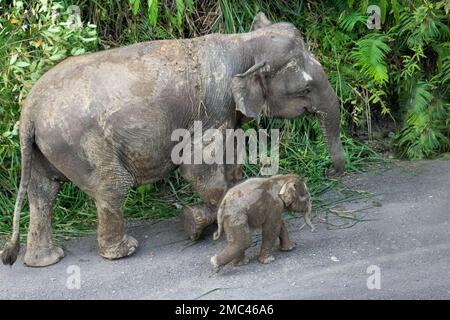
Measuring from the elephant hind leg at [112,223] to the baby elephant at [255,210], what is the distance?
0.72 metres

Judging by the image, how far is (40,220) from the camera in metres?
5.94

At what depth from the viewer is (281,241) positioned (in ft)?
19.1

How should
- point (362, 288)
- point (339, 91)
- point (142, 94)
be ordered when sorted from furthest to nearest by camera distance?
point (339, 91), point (142, 94), point (362, 288)

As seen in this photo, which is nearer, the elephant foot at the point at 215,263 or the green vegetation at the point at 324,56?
the elephant foot at the point at 215,263

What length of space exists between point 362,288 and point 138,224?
2118mm

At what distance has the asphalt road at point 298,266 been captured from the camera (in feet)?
17.5

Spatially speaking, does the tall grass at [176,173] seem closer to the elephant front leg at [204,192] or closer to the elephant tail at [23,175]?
the elephant front leg at [204,192]


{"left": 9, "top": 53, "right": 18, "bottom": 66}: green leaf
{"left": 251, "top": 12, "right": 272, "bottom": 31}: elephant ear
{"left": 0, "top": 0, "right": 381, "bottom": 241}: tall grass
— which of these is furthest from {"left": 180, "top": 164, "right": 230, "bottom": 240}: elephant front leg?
{"left": 9, "top": 53, "right": 18, "bottom": 66}: green leaf

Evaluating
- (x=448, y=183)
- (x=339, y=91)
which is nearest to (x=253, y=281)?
(x=448, y=183)

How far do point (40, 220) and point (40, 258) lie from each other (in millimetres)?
273

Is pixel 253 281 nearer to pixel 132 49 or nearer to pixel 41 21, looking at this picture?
pixel 132 49

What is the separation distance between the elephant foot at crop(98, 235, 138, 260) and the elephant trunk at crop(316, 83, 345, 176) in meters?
1.68

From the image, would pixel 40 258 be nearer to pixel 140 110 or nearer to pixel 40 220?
pixel 40 220

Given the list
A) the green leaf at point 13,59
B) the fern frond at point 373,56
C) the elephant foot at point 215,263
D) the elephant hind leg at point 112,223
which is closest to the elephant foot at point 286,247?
the elephant foot at point 215,263
